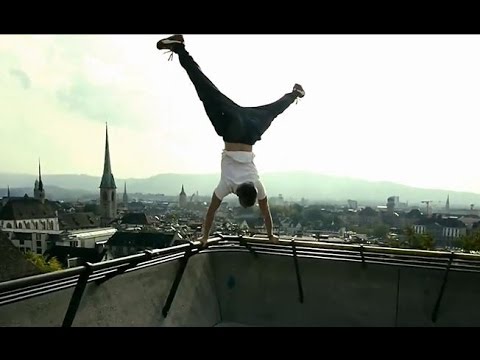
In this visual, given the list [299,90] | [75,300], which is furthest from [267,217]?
[75,300]

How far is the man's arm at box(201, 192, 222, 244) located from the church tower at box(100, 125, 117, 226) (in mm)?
7923

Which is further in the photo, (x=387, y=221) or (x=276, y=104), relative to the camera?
(x=387, y=221)

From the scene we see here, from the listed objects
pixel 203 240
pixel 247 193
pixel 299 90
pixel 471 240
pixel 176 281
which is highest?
pixel 299 90

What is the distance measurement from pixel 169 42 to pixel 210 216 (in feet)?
3.90

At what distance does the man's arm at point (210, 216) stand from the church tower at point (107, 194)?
7.92 meters

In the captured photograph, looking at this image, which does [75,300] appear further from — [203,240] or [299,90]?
[299,90]

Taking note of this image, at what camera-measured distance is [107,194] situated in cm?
1484

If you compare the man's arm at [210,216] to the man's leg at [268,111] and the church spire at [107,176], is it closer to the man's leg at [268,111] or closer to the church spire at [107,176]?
the man's leg at [268,111]

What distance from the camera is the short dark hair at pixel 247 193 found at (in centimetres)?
282
